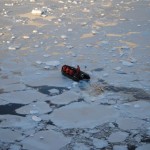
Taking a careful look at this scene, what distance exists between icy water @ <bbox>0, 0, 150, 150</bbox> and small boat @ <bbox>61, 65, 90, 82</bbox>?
0.09 meters

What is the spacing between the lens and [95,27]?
30.9 feet

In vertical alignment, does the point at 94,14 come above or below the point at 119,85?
above

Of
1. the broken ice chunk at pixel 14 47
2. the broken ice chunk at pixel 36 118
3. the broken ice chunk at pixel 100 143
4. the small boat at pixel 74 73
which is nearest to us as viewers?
the broken ice chunk at pixel 100 143

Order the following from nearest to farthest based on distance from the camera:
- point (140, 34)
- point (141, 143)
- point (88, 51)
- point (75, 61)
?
1. point (141, 143)
2. point (75, 61)
3. point (88, 51)
4. point (140, 34)

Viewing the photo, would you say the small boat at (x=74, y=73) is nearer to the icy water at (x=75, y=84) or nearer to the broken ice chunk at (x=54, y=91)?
the icy water at (x=75, y=84)

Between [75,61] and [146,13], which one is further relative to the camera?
[146,13]

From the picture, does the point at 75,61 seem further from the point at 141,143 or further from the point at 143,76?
the point at 141,143

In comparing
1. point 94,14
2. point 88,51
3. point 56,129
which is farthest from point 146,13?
point 56,129

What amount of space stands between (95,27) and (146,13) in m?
2.53

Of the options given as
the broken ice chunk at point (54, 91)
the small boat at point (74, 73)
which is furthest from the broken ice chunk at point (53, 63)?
the broken ice chunk at point (54, 91)

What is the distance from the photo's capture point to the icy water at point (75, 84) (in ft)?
14.3

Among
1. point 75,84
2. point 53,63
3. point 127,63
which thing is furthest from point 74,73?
point 127,63

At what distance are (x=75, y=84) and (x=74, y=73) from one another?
26 centimetres

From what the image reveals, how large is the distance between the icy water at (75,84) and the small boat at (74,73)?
0.31 ft
